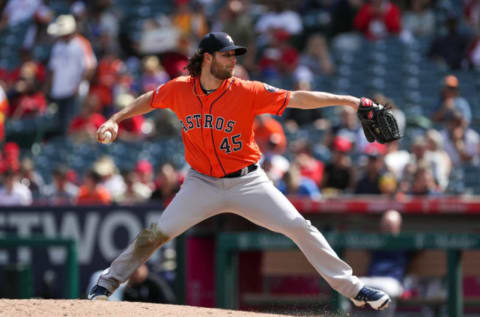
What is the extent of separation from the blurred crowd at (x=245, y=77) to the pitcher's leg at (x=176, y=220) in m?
3.17

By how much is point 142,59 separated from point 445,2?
15.1 feet

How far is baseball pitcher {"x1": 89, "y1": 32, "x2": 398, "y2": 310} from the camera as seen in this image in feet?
18.3

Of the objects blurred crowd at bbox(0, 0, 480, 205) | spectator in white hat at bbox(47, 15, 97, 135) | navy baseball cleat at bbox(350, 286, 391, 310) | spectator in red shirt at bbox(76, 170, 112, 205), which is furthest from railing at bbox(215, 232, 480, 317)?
spectator in white hat at bbox(47, 15, 97, 135)

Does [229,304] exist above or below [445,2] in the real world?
below

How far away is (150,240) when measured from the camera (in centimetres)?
571

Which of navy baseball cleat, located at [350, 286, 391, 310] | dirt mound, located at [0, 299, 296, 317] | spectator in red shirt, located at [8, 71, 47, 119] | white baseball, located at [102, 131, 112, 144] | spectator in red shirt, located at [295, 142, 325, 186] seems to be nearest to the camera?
dirt mound, located at [0, 299, 296, 317]

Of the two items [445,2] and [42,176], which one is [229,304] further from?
[445,2]

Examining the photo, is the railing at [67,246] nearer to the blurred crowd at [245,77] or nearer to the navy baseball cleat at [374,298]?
the blurred crowd at [245,77]

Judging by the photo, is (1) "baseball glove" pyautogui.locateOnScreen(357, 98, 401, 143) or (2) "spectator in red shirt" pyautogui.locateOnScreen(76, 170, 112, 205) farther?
(2) "spectator in red shirt" pyautogui.locateOnScreen(76, 170, 112, 205)

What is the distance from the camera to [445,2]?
1298cm

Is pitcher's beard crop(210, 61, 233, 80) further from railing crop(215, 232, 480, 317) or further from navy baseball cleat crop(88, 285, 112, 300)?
railing crop(215, 232, 480, 317)

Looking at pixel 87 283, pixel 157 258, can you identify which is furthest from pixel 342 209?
pixel 87 283

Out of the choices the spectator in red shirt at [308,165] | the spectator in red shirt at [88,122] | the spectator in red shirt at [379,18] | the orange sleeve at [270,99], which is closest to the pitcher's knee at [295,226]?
the orange sleeve at [270,99]

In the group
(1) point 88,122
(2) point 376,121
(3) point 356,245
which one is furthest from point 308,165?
(2) point 376,121
